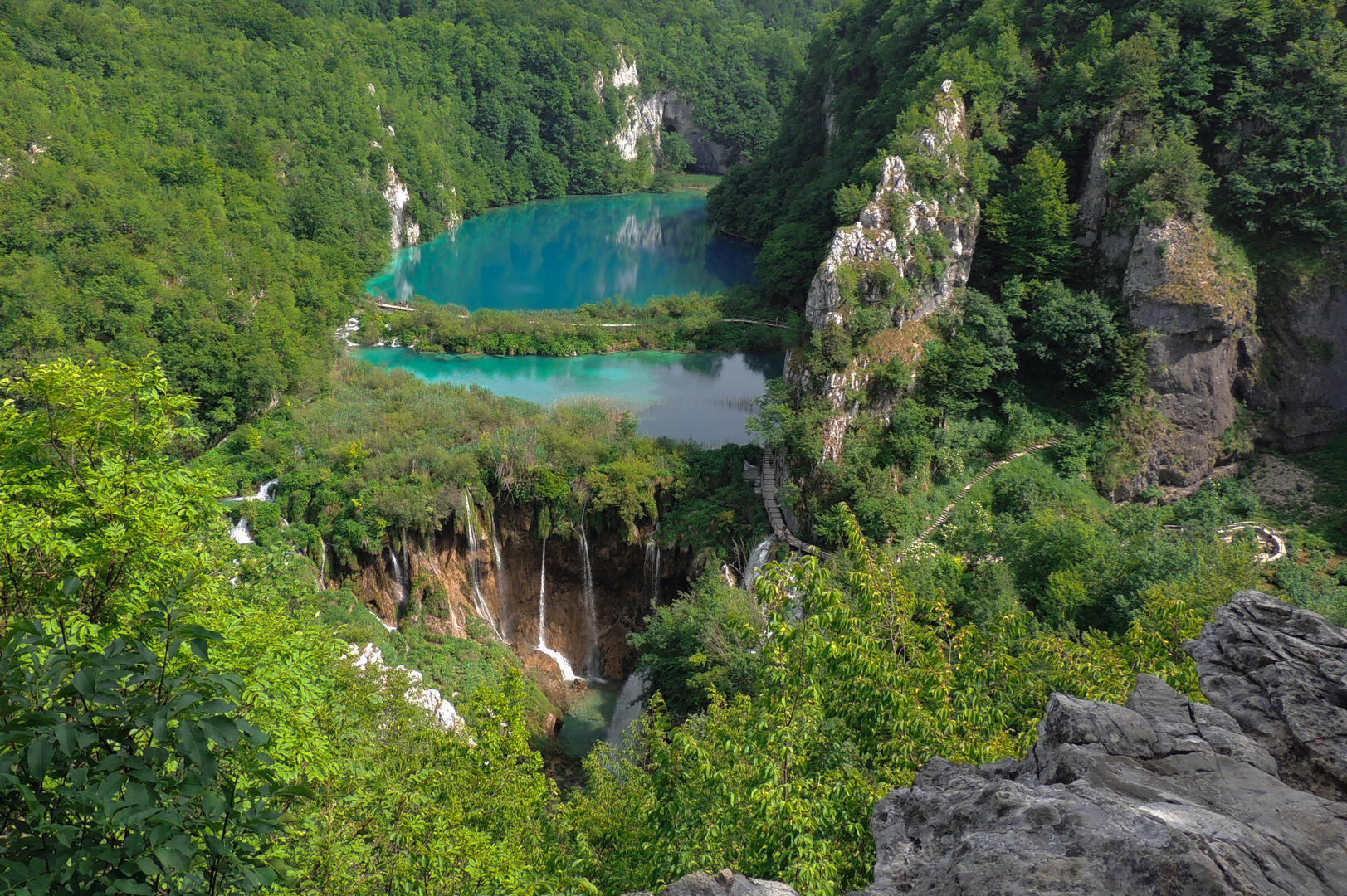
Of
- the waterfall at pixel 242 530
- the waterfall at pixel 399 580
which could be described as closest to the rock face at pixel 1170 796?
the waterfall at pixel 399 580

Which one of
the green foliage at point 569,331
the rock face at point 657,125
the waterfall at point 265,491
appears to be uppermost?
the rock face at point 657,125

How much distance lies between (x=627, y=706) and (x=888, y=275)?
1580 cm

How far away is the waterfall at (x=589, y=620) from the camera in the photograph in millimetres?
25422

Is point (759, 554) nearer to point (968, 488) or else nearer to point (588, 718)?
point (588, 718)

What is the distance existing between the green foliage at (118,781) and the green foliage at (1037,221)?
29.3m

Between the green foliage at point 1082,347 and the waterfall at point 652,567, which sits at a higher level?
the green foliage at point 1082,347

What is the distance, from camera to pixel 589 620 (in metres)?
25.8

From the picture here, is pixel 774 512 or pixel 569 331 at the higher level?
pixel 569 331

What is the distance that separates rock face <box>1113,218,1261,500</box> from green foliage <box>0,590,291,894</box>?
89.2 ft

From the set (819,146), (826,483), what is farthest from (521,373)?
(819,146)

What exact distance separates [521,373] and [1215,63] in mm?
31461

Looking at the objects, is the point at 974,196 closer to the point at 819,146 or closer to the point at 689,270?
the point at 819,146

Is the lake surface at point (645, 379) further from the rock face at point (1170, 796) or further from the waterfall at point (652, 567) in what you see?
the rock face at point (1170, 796)

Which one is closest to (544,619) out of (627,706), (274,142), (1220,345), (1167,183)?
(627,706)
